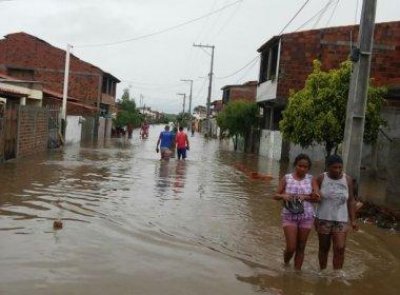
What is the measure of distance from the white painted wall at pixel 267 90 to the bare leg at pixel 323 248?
71.0 ft

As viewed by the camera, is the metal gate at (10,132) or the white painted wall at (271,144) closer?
the metal gate at (10,132)

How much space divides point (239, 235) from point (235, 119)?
27.3 m

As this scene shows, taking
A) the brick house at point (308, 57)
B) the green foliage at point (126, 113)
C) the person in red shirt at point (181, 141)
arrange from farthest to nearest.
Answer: the green foliage at point (126, 113)
the brick house at point (308, 57)
the person in red shirt at point (181, 141)

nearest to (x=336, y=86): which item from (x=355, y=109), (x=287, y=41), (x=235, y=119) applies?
(x=355, y=109)

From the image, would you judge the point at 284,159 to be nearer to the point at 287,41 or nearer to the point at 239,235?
the point at 287,41

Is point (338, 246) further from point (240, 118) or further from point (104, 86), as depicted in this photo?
point (104, 86)

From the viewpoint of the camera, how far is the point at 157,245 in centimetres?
819

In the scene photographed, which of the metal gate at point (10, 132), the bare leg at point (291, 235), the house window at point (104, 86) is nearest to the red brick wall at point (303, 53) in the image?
the metal gate at point (10, 132)

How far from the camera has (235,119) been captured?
36.3 m

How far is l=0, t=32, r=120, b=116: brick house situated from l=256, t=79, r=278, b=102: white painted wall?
17.8 m

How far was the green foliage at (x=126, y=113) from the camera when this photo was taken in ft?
188

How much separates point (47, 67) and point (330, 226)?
43086 mm

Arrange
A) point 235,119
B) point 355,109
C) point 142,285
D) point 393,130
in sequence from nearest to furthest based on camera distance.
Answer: point 142,285 → point 355,109 → point 393,130 → point 235,119

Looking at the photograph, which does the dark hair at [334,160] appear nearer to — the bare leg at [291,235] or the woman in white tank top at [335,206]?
the woman in white tank top at [335,206]
